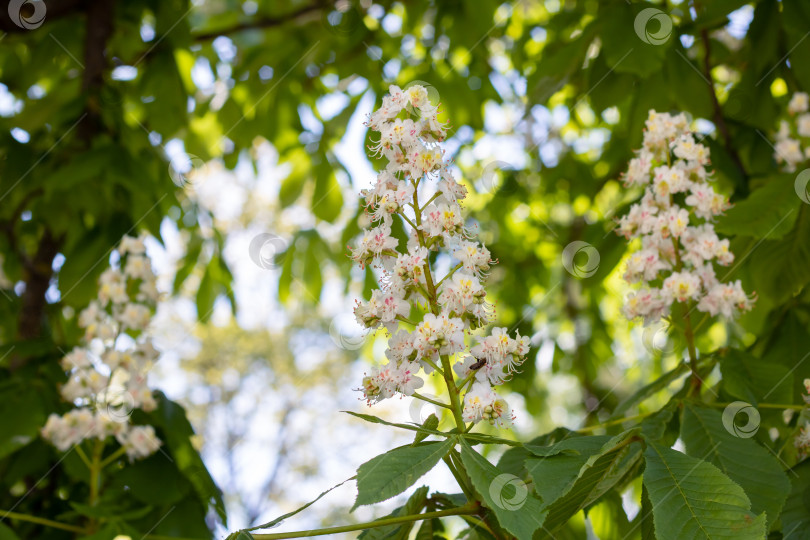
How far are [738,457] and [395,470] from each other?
0.58 meters

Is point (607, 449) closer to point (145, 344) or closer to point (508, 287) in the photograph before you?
point (145, 344)

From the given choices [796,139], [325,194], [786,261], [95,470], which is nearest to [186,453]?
[95,470]

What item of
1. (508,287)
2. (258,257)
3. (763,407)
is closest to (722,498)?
(763,407)

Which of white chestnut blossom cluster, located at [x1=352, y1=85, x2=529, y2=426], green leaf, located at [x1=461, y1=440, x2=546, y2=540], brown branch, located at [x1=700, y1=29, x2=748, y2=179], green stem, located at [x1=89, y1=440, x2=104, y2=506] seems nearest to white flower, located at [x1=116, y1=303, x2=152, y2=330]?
green stem, located at [x1=89, y1=440, x2=104, y2=506]

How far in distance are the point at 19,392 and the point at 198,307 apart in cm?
148

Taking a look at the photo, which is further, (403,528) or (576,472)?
(403,528)

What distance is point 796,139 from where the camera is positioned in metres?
2.15

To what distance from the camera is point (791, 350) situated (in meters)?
1.74

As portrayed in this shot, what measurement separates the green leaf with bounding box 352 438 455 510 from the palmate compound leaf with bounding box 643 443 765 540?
0.83ft

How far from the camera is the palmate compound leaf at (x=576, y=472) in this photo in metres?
0.87

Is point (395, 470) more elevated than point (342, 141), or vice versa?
point (395, 470)

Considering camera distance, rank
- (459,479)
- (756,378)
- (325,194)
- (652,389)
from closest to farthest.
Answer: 1. (459,479)
2. (756,378)
3. (652,389)
4. (325,194)

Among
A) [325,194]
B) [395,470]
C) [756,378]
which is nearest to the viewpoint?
[395,470]

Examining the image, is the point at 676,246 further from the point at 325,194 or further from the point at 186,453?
the point at 325,194
